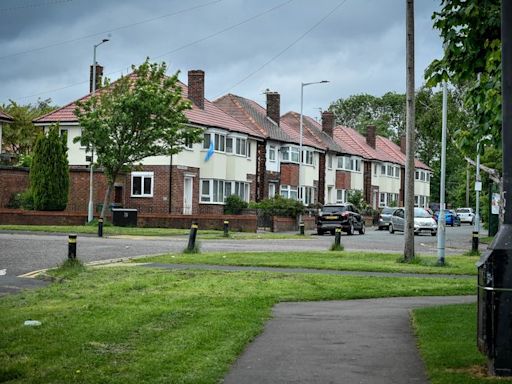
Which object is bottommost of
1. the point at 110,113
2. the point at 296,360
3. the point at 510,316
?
the point at 296,360

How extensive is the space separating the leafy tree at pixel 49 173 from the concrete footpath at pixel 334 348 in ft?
109

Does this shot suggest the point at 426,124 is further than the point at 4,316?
Yes

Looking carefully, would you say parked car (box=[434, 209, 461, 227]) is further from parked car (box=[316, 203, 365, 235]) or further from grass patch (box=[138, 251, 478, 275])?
grass patch (box=[138, 251, 478, 275])

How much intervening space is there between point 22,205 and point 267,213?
1509 centimetres

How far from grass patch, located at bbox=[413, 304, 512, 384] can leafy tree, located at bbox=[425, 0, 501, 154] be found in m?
2.77

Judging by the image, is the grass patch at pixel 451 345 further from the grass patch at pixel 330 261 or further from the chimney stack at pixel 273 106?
the chimney stack at pixel 273 106

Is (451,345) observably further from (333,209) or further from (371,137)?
(371,137)

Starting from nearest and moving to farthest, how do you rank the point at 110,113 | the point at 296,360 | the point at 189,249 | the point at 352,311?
the point at 296,360
the point at 352,311
the point at 189,249
the point at 110,113

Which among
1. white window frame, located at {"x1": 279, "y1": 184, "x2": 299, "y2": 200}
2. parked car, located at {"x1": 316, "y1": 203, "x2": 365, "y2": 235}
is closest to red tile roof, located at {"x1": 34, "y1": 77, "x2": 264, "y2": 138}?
white window frame, located at {"x1": 279, "y1": 184, "x2": 299, "y2": 200}

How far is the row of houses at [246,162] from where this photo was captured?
5238 cm

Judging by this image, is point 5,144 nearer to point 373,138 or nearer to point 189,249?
point 373,138

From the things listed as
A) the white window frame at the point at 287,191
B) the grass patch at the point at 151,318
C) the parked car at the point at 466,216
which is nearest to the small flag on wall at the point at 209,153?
the white window frame at the point at 287,191

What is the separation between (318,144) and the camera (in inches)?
2995

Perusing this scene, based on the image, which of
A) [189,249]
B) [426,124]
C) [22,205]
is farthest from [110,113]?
[426,124]
